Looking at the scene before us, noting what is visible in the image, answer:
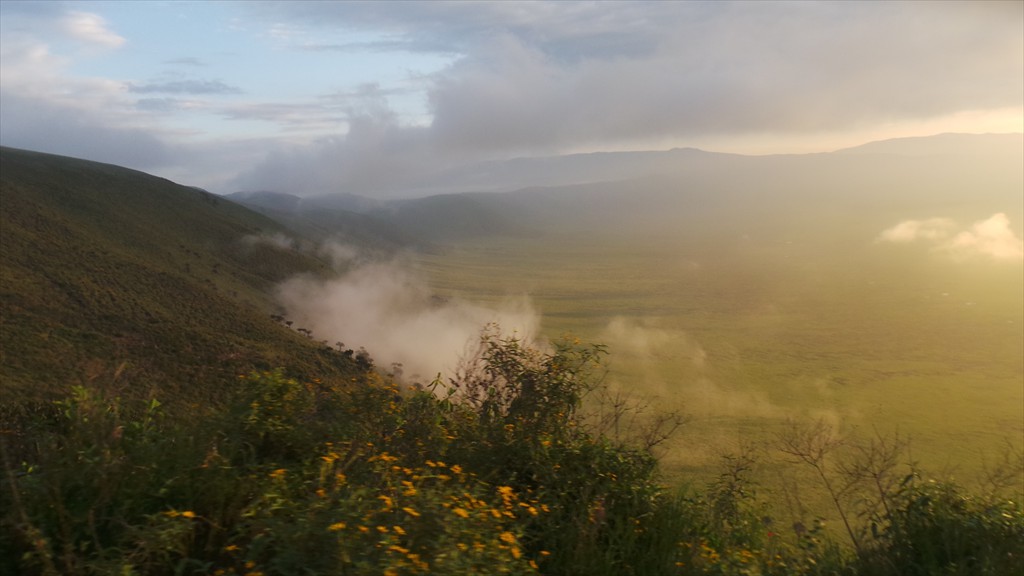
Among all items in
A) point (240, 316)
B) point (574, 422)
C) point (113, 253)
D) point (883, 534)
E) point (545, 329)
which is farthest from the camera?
point (545, 329)

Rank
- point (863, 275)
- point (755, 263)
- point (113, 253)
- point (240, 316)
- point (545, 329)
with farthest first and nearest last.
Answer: point (755, 263), point (863, 275), point (545, 329), point (113, 253), point (240, 316)

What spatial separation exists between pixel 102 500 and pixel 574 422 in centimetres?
378

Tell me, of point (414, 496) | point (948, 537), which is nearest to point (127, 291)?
point (414, 496)

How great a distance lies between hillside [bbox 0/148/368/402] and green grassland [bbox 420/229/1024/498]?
1430 cm

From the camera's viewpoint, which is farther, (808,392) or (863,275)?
(863,275)

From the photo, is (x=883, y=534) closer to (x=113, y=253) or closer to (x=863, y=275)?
(x=113, y=253)

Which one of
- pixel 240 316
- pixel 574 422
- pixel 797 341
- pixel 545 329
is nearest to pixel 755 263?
pixel 797 341

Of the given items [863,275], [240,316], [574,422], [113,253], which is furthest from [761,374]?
[863,275]

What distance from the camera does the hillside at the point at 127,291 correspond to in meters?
20.0

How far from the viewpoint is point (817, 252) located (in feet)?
456

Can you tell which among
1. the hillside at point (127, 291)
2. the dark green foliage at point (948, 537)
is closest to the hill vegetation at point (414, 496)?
the dark green foliage at point (948, 537)

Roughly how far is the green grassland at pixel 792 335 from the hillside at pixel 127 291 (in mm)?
14296

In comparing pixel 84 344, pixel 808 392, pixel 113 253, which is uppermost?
pixel 113 253

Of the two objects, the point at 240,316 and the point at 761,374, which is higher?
the point at 240,316
